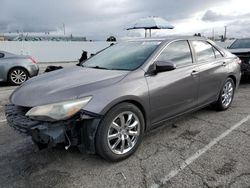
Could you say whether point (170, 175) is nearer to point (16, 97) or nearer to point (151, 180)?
point (151, 180)

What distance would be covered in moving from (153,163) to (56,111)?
1.33 metres

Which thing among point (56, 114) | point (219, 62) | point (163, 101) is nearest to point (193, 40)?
point (219, 62)

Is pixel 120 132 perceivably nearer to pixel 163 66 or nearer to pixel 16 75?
pixel 163 66

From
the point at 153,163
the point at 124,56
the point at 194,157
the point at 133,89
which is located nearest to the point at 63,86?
the point at 133,89

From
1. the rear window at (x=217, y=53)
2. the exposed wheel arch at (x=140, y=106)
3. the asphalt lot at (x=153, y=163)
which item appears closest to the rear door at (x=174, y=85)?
the exposed wheel arch at (x=140, y=106)

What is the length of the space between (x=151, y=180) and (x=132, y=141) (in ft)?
2.18

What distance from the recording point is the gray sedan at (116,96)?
9.40ft

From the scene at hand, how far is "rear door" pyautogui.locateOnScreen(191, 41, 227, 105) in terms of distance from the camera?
4.48 m

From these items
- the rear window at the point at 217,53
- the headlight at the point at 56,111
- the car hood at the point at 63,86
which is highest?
the rear window at the point at 217,53

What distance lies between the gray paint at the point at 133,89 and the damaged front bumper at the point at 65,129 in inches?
5.1

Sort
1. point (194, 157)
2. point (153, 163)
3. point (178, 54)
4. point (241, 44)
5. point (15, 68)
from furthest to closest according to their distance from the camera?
point (241, 44)
point (15, 68)
point (178, 54)
point (194, 157)
point (153, 163)

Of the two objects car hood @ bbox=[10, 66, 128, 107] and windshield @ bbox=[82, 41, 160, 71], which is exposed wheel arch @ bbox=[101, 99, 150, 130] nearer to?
car hood @ bbox=[10, 66, 128, 107]

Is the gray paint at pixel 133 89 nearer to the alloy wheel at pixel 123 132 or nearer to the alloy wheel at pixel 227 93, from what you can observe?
the alloy wheel at pixel 123 132

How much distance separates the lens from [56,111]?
2812 mm
